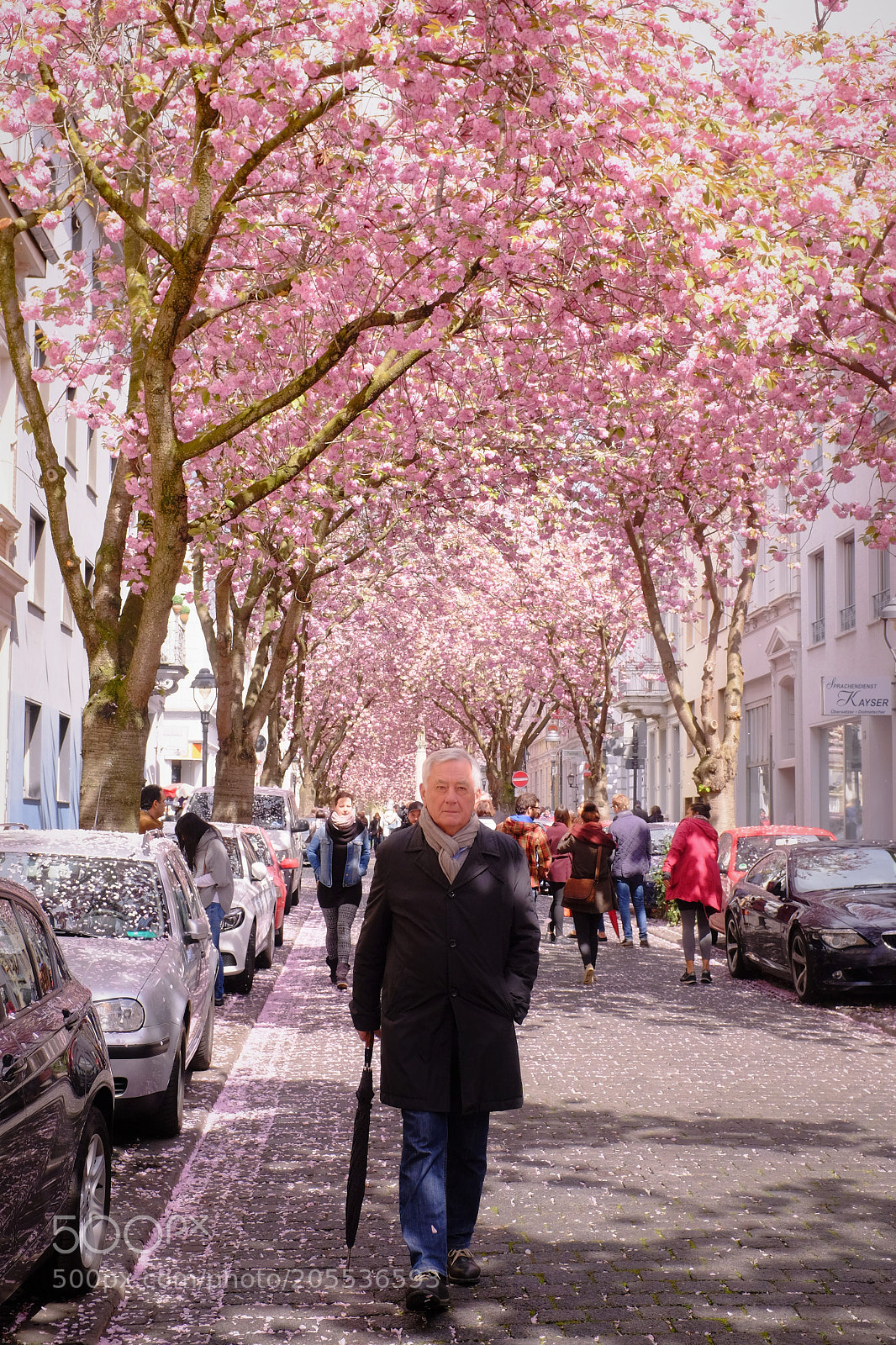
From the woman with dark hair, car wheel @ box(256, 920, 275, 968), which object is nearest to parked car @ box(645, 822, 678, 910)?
car wheel @ box(256, 920, 275, 968)

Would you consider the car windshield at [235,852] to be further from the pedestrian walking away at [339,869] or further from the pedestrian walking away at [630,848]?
the pedestrian walking away at [630,848]

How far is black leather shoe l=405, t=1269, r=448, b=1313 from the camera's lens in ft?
16.9

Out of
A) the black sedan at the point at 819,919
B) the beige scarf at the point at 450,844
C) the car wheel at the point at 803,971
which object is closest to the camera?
the beige scarf at the point at 450,844

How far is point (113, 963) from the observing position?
8250 millimetres

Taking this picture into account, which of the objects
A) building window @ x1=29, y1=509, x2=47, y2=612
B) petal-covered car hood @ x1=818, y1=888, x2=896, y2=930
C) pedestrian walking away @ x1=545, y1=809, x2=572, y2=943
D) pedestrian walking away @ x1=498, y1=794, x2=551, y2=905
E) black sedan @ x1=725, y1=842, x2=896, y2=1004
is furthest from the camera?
building window @ x1=29, y1=509, x2=47, y2=612

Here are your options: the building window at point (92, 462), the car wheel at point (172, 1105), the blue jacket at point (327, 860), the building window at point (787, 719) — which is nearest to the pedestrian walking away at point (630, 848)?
the blue jacket at point (327, 860)

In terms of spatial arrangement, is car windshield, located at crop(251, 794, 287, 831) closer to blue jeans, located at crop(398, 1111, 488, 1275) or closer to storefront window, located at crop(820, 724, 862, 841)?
storefront window, located at crop(820, 724, 862, 841)

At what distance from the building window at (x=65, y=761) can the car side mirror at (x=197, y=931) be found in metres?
18.1

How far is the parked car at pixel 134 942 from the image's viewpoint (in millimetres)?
7887

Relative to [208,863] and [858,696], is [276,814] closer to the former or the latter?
[858,696]

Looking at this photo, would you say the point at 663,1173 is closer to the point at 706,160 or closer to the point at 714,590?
the point at 706,160

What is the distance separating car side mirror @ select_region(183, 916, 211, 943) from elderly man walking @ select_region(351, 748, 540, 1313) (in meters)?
3.81

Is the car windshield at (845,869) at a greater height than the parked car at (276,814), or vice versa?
the parked car at (276,814)

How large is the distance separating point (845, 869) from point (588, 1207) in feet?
32.1
